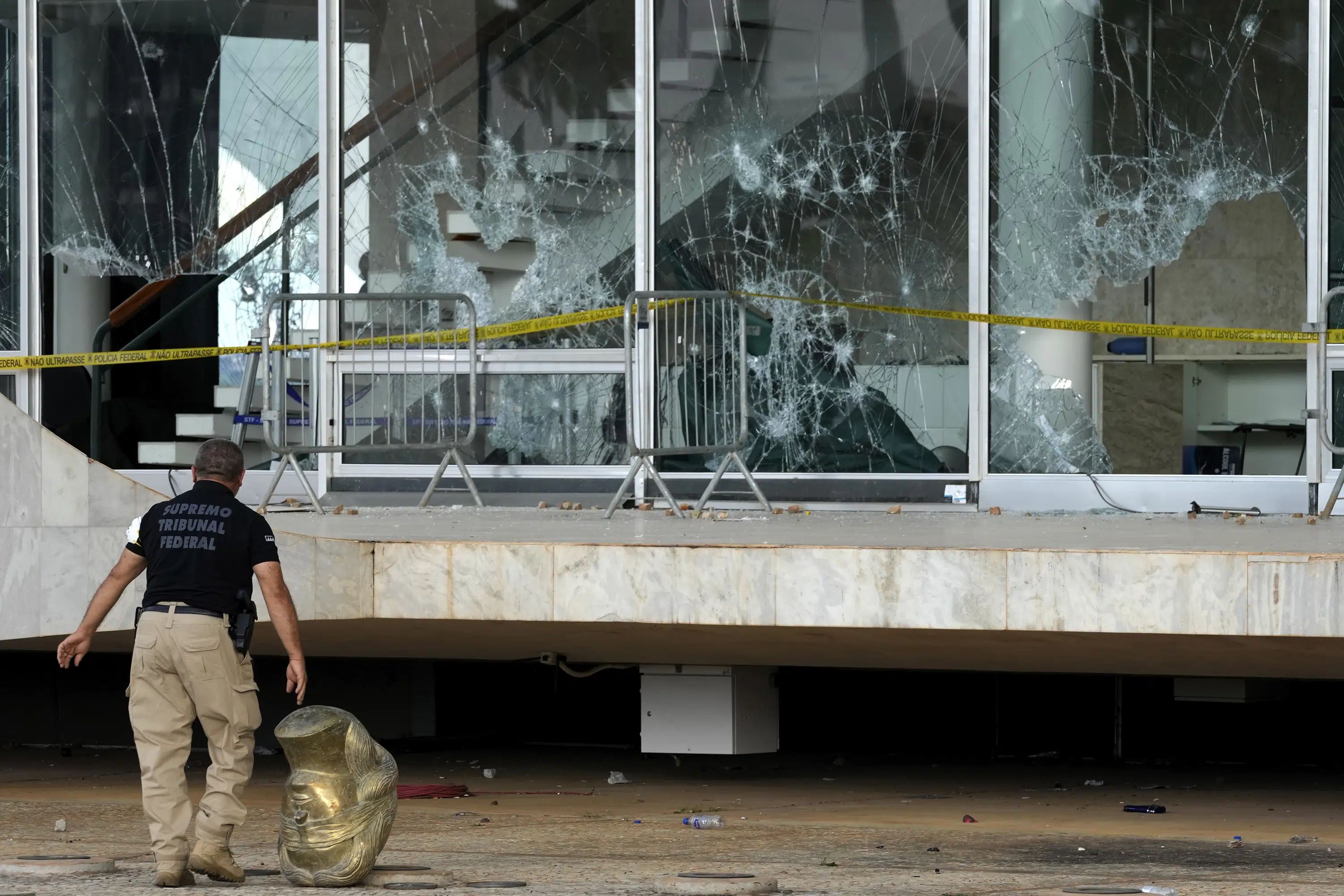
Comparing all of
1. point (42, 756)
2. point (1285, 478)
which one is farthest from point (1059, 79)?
point (42, 756)

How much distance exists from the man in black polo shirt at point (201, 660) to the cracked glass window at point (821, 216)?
14.8 feet

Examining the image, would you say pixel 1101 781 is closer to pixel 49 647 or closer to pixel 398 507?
pixel 398 507

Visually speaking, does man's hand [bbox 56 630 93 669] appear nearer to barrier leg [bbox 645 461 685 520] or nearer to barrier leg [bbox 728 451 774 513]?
barrier leg [bbox 645 461 685 520]

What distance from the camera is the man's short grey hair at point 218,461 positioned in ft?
19.2

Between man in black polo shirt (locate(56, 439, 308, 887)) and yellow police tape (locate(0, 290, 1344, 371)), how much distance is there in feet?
14.6

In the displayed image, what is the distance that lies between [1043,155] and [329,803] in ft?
19.7

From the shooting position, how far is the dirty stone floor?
596cm

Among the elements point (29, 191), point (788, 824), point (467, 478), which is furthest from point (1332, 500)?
point (29, 191)

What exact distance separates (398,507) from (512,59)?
9.12 feet

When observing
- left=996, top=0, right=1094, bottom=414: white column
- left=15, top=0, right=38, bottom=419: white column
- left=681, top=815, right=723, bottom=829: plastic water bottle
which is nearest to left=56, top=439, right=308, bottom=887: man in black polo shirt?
left=681, top=815, right=723, bottom=829: plastic water bottle

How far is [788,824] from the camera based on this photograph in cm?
755

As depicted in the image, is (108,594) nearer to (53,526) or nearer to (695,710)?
(53,526)

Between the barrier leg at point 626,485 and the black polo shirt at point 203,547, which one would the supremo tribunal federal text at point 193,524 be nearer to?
the black polo shirt at point 203,547

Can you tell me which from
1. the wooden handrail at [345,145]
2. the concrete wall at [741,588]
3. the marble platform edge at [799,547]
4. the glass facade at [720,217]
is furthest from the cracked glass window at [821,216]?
the marble platform edge at [799,547]
